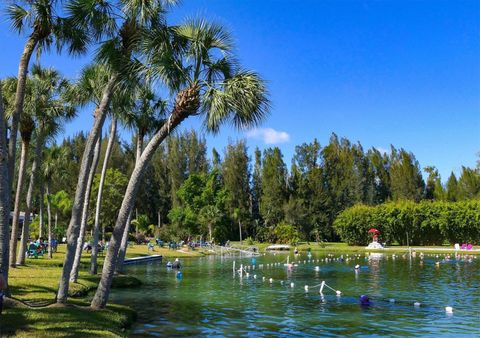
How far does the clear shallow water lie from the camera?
16.9 metres

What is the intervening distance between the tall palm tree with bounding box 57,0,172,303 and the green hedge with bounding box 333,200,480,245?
2708 inches

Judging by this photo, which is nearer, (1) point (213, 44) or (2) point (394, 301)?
(1) point (213, 44)

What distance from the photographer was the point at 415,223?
77.1 meters

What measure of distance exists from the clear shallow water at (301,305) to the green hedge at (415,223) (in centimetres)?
Answer: 3980

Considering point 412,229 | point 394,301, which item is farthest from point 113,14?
point 412,229

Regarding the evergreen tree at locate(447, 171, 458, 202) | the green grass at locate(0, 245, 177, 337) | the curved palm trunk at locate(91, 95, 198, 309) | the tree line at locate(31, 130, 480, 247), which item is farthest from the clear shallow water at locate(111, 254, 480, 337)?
the evergreen tree at locate(447, 171, 458, 202)

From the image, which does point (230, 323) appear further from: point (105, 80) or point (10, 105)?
point (10, 105)

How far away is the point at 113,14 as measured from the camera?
16.9m

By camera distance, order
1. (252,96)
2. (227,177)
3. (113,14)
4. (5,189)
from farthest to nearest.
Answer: (227,177)
(113,14)
(252,96)
(5,189)

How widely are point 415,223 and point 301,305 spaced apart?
6084 cm

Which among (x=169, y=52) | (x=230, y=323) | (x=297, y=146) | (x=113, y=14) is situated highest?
(x=297, y=146)

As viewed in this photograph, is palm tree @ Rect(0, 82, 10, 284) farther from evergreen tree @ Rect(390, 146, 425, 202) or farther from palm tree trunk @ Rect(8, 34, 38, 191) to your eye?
evergreen tree @ Rect(390, 146, 425, 202)

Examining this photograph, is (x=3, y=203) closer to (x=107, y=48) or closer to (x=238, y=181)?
(x=107, y=48)

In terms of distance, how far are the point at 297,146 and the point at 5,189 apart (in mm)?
86687
